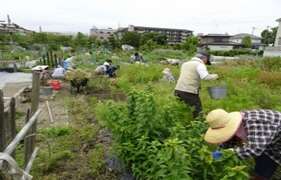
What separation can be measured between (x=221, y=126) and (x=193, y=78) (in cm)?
192

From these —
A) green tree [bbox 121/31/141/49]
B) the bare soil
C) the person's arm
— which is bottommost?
the bare soil

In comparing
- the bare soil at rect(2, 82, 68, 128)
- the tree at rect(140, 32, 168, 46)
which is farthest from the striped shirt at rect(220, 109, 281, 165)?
the tree at rect(140, 32, 168, 46)

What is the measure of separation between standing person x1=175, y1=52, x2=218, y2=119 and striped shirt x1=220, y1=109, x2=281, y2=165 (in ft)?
5.24

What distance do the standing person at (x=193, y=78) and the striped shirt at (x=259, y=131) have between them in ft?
5.24

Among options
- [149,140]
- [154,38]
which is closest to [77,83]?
[149,140]

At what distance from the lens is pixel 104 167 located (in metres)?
2.95

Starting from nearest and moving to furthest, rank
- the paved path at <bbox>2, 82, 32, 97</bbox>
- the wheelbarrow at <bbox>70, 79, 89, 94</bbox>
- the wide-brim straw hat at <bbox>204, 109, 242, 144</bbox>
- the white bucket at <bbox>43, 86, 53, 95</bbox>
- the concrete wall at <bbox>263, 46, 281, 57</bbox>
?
1. the wide-brim straw hat at <bbox>204, 109, 242, 144</bbox>
2. the paved path at <bbox>2, 82, 32, 97</bbox>
3. the white bucket at <bbox>43, 86, 53, 95</bbox>
4. the wheelbarrow at <bbox>70, 79, 89, 94</bbox>
5. the concrete wall at <bbox>263, 46, 281, 57</bbox>

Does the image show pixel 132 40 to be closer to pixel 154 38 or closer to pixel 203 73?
pixel 154 38

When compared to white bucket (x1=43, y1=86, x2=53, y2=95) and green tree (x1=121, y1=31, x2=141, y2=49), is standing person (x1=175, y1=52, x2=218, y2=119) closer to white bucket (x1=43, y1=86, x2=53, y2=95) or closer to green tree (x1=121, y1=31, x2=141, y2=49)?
white bucket (x1=43, y1=86, x2=53, y2=95)

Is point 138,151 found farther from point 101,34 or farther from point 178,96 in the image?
point 101,34

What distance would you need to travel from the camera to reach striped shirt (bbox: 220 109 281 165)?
6.02 feet

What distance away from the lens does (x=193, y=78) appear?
12.6 ft

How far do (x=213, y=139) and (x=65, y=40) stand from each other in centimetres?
3667

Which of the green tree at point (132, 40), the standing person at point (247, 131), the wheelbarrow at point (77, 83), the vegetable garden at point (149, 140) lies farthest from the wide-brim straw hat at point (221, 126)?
the green tree at point (132, 40)
